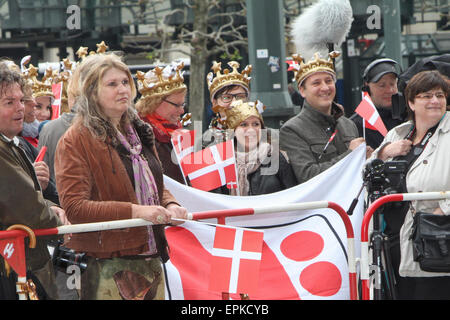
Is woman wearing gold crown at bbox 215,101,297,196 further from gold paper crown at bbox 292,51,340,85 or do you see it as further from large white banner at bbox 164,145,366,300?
gold paper crown at bbox 292,51,340,85

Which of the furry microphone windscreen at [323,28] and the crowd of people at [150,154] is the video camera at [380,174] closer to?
the crowd of people at [150,154]

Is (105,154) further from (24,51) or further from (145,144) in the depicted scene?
(24,51)

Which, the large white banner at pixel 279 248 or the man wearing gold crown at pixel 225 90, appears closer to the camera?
the large white banner at pixel 279 248

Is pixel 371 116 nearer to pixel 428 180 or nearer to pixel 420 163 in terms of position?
pixel 420 163

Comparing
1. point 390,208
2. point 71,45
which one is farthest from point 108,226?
point 71,45

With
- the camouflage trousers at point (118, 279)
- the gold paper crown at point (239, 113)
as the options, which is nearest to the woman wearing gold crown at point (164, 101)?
the gold paper crown at point (239, 113)

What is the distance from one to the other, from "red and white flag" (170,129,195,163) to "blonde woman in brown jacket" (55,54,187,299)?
133 centimetres

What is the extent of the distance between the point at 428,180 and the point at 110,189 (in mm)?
2204

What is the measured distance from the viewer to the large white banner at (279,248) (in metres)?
4.81

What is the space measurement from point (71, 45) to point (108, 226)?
67.3ft

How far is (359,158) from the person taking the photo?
18.4 ft

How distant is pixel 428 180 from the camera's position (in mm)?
5094

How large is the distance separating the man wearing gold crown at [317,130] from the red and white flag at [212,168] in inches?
18.1
